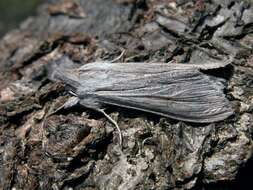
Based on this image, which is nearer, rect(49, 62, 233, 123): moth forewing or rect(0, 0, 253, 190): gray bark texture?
rect(0, 0, 253, 190): gray bark texture

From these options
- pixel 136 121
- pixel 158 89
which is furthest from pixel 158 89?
pixel 136 121

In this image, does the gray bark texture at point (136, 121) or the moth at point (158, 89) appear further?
the moth at point (158, 89)

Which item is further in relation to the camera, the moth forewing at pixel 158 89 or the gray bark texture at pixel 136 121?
the moth forewing at pixel 158 89

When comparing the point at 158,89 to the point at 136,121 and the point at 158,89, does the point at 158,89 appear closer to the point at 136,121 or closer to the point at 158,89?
the point at 158,89

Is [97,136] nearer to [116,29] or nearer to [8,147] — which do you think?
[8,147]
